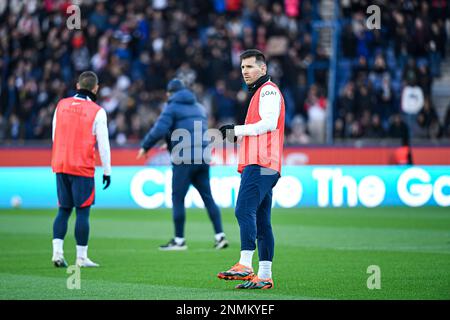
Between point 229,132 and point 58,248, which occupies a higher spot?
point 229,132

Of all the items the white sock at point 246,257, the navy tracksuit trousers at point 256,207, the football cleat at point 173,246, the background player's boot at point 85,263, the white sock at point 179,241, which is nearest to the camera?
the navy tracksuit trousers at point 256,207

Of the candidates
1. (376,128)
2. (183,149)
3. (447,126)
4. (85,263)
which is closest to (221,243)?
(183,149)

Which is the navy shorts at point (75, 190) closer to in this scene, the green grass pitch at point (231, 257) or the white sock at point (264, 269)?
the green grass pitch at point (231, 257)

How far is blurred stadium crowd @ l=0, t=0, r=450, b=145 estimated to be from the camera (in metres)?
26.8

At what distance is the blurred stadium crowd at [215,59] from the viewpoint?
2681 centimetres

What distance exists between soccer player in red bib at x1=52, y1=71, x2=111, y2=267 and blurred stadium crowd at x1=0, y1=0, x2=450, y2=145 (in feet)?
43.0

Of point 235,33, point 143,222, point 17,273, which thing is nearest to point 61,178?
point 17,273

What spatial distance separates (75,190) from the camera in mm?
13055

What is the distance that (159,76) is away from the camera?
28.1 meters

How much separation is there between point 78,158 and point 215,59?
50.0 feet

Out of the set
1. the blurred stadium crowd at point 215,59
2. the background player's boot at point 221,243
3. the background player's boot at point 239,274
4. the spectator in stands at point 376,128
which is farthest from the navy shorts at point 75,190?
the spectator in stands at point 376,128

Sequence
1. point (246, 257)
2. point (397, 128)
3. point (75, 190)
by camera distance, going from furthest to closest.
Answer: point (397, 128)
point (75, 190)
point (246, 257)

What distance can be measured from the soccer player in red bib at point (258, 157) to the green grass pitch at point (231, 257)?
50 centimetres

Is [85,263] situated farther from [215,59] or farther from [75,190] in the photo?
[215,59]
